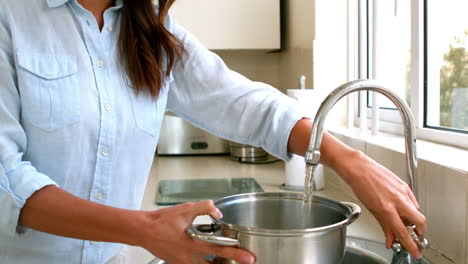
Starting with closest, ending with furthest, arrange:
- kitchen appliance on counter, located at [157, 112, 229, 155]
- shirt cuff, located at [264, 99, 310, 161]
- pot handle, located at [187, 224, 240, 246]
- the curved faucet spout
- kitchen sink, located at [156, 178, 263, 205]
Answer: pot handle, located at [187, 224, 240, 246] < the curved faucet spout < shirt cuff, located at [264, 99, 310, 161] < kitchen sink, located at [156, 178, 263, 205] < kitchen appliance on counter, located at [157, 112, 229, 155]

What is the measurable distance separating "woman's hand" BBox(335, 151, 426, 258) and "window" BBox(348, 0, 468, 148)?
1.48 feet

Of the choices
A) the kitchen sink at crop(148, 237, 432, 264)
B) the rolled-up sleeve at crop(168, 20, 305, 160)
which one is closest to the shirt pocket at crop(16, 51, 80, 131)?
the rolled-up sleeve at crop(168, 20, 305, 160)

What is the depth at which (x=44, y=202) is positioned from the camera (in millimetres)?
666

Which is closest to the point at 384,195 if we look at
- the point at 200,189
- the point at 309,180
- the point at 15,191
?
the point at 309,180

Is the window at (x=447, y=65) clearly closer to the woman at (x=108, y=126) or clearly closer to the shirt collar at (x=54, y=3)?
the woman at (x=108, y=126)

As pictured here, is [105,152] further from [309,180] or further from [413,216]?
[413,216]

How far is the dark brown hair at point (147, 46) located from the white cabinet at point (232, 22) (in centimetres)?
107

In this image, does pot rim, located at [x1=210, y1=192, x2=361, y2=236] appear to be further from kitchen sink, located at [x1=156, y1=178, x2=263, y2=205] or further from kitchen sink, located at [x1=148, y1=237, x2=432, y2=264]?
kitchen sink, located at [x1=156, y1=178, x2=263, y2=205]

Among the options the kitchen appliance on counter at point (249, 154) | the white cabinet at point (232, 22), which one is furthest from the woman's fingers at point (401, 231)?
the white cabinet at point (232, 22)

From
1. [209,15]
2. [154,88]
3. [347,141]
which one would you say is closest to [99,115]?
[154,88]

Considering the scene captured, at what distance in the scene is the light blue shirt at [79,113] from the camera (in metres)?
0.82

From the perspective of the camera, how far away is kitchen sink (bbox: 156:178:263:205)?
1443 mm

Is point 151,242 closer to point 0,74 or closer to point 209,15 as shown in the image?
point 0,74

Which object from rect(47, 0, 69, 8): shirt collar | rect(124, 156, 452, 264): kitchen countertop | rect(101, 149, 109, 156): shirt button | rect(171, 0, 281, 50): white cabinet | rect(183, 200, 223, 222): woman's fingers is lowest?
rect(124, 156, 452, 264): kitchen countertop
